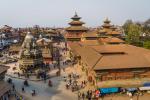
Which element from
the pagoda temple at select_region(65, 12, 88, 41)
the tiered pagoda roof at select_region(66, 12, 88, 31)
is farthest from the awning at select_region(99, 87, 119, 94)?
the tiered pagoda roof at select_region(66, 12, 88, 31)

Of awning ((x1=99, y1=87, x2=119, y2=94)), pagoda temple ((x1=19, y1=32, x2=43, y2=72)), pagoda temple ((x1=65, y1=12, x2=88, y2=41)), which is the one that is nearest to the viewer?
awning ((x1=99, y1=87, x2=119, y2=94))

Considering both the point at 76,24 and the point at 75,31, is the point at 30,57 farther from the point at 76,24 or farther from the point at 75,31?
the point at 76,24

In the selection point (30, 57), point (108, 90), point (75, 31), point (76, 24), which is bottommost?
point (108, 90)

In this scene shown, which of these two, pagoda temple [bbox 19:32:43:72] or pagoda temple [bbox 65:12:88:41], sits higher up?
pagoda temple [bbox 65:12:88:41]

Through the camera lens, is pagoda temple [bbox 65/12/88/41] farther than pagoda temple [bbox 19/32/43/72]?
Yes

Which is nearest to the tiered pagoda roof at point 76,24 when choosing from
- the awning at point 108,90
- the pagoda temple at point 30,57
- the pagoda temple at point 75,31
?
the pagoda temple at point 75,31

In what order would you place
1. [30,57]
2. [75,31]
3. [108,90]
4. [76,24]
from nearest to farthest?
[108,90], [30,57], [75,31], [76,24]

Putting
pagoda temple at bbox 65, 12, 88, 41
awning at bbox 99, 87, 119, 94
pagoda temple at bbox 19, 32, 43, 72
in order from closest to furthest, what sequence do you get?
awning at bbox 99, 87, 119, 94 < pagoda temple at bbox 19, 32, 43, 72 < pagoda temple at bbox 65, 12, 88, 41

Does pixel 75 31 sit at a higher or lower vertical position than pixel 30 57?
higher

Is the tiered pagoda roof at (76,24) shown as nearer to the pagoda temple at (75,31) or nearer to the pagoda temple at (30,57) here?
the pagoda temple at (75,31)

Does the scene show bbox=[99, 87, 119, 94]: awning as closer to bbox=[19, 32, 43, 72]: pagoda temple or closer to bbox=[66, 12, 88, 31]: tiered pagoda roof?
→ bbox=[19, 32, 43, 72]: pagoda temple

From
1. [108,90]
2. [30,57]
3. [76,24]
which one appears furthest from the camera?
[76,24]

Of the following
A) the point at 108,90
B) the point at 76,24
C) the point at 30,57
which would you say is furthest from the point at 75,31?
the point at 108,90

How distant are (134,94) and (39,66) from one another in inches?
871
